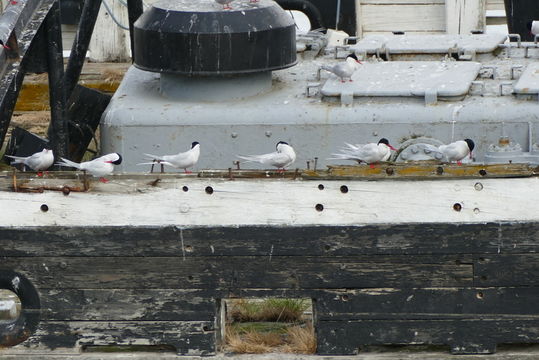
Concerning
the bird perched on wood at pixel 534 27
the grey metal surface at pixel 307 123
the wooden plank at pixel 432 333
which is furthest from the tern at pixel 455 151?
the bird perched on wood at pixel 534 27

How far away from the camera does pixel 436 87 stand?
7.42 meters

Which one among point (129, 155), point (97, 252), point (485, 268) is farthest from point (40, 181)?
point (485, 268)

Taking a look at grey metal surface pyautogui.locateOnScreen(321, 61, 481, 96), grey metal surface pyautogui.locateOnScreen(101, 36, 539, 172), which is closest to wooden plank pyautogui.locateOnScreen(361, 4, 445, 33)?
grey metal surface pyautogui.locateOnScreen(321, 61, 481, 96)

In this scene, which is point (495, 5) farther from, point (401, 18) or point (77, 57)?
point (77, 57)

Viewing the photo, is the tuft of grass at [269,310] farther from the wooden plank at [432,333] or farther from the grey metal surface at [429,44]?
the grey metal surface at [429,44]

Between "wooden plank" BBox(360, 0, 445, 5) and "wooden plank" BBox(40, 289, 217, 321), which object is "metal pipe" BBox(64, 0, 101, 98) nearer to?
"wooden plank" BBox(40, 289, 217, 321)

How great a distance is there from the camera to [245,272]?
261 inches

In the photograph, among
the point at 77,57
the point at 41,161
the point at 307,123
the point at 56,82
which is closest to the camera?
the point at 41,161

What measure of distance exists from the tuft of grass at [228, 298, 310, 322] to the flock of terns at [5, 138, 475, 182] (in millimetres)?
783

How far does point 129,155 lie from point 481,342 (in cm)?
208

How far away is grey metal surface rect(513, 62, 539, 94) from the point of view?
24.1 ft

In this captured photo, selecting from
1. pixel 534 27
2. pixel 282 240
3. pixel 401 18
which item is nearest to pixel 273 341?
pixel 282 240

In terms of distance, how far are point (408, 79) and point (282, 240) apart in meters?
1.50

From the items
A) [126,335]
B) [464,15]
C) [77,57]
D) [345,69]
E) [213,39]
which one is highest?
[213,39]
